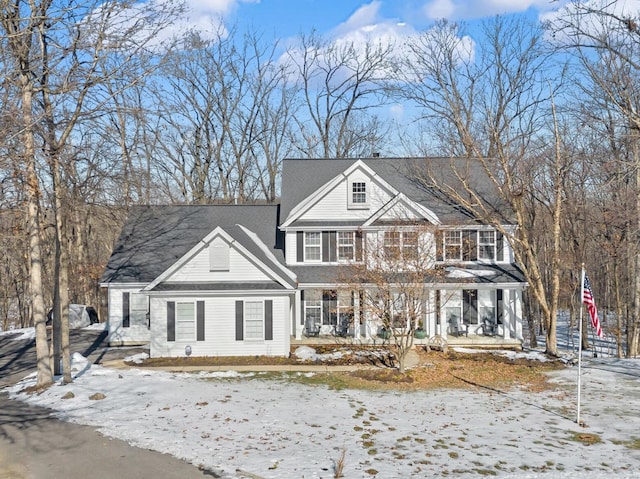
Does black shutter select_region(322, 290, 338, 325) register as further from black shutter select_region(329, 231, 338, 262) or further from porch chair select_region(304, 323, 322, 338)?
black shutter select_region(329, 231, 338, 262)

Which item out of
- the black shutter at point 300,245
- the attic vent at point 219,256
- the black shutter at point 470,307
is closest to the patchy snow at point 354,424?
the attic vent at point 219,256

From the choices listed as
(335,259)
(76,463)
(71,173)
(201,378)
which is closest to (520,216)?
(335,259)

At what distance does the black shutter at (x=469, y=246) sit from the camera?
2470cm

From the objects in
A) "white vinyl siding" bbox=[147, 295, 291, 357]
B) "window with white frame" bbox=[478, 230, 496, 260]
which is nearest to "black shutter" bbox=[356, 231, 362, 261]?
"white vinyl siding" bbox=[147, 295, 291, 357]

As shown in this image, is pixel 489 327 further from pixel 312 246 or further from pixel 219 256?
pixel 219 256

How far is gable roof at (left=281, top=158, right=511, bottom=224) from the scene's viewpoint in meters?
26.3

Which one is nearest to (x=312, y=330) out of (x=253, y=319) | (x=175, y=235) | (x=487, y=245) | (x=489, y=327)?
(x=253, y=319)

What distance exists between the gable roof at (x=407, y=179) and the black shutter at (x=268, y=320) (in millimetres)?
6010

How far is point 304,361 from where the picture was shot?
2022 centimetres

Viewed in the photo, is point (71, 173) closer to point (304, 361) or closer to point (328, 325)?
point (304, 361)

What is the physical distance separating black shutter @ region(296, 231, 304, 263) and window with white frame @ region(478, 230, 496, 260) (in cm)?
811

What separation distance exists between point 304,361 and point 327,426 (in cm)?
780

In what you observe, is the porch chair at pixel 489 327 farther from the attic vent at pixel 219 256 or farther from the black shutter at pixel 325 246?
the attic vent at pixel 219 256

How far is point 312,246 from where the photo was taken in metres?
25.6
